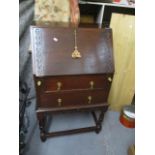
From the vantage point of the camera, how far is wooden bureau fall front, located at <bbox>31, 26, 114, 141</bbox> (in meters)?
1.27

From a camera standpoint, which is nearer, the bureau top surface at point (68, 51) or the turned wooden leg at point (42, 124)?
the bureau top surface at point (68, 51)

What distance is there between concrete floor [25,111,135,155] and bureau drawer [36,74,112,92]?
23.9 inches

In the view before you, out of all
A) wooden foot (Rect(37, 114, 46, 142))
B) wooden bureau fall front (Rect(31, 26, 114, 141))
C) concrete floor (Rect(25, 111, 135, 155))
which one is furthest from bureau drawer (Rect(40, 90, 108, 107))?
concrete floor (Rect(25, 111, 135, 155))

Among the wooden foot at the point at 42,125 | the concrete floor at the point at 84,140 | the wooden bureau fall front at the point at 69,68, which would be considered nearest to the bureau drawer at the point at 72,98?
the wooden bureau fall front at the point at 69,68

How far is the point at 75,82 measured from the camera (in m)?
1.39

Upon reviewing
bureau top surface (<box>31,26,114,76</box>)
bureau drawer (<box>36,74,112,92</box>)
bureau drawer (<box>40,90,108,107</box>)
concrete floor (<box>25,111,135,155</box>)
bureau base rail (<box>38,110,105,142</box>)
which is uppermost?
bureau top surface (<box>31,26,114,76</box>)

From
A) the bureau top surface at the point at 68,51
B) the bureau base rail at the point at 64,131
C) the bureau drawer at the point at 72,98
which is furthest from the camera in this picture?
the bureau base rail at the point at 64,131

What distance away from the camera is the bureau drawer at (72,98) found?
1414mm

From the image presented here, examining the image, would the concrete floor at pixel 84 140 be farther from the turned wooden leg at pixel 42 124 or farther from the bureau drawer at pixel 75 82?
the bureau drawer at pixel 75 82

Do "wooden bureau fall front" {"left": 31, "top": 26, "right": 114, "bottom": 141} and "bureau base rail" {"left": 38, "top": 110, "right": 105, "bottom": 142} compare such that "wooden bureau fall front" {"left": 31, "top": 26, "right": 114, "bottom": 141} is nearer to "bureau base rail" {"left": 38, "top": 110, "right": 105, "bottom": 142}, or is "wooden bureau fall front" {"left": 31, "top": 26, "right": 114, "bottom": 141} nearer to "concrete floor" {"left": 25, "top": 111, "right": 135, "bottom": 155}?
"bureau base rail" {"left": 38, "top": 110, "right": 105, "bottom": 142}

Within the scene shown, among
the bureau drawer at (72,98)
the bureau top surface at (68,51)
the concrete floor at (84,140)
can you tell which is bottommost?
the concrete floor at (84,140)

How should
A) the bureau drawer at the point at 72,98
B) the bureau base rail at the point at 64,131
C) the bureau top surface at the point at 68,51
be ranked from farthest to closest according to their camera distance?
the bureau base rail at the point at 64,131 < the bureau drawer at the point at 72,98 < the bureau top surface at the point at 68,51

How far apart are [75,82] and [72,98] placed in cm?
17

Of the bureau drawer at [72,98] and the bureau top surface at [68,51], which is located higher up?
the bureau top surface at [68,51]
